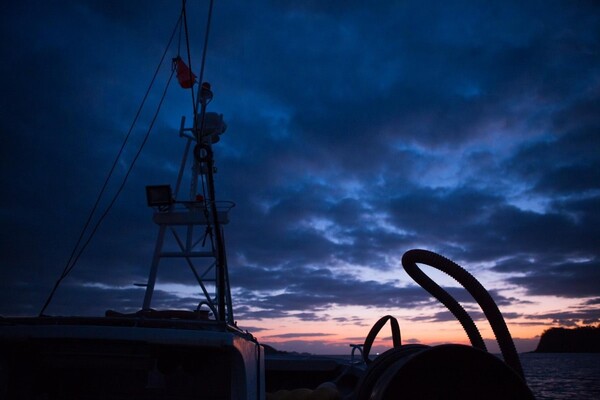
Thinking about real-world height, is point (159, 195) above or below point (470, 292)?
above

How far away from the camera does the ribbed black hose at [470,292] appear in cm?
495

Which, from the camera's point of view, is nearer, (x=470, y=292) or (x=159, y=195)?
(x=470, y=292)

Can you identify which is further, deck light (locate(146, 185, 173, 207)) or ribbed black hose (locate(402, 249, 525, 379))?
deck light (locate(146, 185, 173, 207))

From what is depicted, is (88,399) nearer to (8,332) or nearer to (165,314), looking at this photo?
(8,332)

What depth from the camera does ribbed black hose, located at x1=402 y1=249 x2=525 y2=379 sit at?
4.95m

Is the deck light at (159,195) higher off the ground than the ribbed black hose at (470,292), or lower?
higher

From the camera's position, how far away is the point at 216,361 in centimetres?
438

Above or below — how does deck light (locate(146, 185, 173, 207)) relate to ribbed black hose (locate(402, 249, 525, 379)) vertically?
above

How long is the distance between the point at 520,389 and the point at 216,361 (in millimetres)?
3207

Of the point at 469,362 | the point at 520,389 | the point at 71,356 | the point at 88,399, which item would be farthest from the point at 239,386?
the point at 520,389

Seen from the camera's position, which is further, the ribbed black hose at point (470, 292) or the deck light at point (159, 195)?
the deck light at point (159, 195)

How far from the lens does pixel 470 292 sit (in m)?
5.05

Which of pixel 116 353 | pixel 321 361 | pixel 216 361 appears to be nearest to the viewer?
pixel 116 353

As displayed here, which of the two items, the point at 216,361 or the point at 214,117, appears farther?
the point at 214,117
